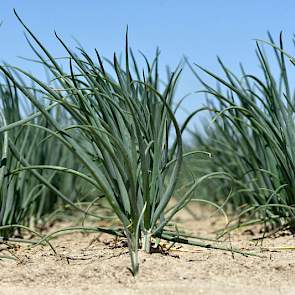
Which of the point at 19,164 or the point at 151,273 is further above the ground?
the point at 19,164

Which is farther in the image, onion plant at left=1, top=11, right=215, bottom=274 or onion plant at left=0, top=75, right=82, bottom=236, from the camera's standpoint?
onion plant at left=0, top=75, right=82, bottom=236

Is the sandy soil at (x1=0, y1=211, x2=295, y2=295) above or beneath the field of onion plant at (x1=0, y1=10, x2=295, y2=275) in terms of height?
beneath

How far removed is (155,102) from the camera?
1.76m

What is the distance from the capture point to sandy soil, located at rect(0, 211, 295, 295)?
140 centimetres

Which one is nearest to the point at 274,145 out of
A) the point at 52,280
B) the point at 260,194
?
the point at 260,194

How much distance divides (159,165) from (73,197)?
1.62 metres

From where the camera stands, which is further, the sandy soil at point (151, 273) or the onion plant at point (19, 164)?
the onion plant at point (19, 164)

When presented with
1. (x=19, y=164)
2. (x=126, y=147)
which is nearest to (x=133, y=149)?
(x=126, y=147)

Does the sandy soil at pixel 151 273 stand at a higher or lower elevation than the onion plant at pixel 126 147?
lower

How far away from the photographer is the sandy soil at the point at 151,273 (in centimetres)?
140

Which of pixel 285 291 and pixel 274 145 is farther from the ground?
pixel 274 145

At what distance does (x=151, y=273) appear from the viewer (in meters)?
1.47

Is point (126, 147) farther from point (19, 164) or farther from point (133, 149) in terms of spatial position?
point (19, 164)

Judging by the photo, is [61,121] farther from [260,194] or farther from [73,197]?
[260,194]
